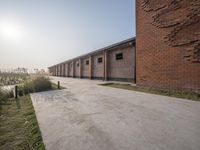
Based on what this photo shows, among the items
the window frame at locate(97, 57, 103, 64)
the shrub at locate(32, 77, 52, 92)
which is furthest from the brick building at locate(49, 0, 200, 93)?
the window frame at locate(97, 57, 103, 64)

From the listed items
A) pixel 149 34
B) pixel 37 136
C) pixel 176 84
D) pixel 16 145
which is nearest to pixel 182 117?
pixel 37 136

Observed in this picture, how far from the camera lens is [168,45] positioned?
7.63 meters

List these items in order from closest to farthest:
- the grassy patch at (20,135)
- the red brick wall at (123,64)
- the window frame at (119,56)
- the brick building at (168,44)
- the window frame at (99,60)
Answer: the grassy patch at (20,135) → the brick building at (168,44) → the red brick wall at (123,64) → the window frame at (119,56) → the window frame at (99,60)

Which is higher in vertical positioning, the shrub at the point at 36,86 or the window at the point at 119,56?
the window at the point at 119,56

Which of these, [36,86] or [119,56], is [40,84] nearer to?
[36,86]

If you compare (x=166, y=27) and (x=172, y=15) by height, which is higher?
(x=172, y=15)

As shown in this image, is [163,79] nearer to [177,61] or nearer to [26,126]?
[177,61]

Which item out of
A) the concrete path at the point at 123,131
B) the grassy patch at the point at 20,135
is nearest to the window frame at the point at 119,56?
the concrete path at the point at 123,131

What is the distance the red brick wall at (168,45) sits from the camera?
662 centimetres

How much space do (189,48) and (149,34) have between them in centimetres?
270

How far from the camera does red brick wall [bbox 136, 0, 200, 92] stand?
21.7 ft

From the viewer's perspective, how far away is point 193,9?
6.52 meters

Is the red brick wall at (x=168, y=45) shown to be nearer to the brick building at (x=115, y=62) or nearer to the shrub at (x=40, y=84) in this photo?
A: the brick building at (x=115, y=62)

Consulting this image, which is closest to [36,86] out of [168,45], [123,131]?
[123,131]
